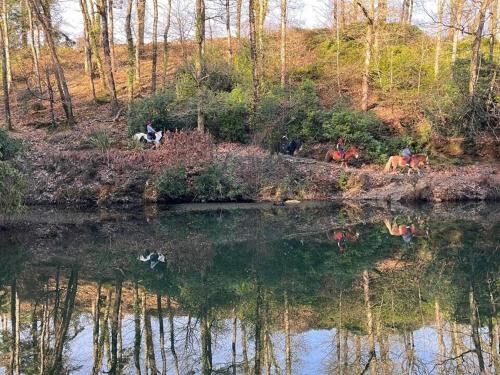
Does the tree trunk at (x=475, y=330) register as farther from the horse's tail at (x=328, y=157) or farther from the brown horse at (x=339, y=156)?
the horse's tail at (x=328, y=157)

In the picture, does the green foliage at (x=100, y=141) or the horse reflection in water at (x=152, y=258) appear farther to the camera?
the green foliage at (x=100, y=141)

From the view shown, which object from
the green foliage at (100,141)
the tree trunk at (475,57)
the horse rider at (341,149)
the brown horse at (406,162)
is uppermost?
the tree trunk at (475,57)

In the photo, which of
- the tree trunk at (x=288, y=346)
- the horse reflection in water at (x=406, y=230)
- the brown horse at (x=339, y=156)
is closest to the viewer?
the tree trunk at (x=288, y=346)

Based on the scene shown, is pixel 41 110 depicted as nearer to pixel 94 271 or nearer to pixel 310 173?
pixel 310 173

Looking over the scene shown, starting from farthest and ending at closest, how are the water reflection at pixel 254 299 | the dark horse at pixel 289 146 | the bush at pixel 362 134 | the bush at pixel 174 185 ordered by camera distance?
the bush at pixel 362 134 < the dark horse at pixel 289 146 < the bush at pixel 174 185 < the water reflection at pixel 254 299

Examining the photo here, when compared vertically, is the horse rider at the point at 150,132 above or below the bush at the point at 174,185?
above

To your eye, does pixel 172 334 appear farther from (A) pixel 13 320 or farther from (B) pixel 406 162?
(B) pixel 406 162

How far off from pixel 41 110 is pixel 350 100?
18.4m

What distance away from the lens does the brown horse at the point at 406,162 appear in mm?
22219

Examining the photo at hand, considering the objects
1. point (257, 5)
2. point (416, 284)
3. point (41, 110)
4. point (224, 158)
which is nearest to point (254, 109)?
point (224, 158)

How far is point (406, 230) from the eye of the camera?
1509 centimetres

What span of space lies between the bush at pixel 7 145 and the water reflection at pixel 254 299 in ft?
8.14

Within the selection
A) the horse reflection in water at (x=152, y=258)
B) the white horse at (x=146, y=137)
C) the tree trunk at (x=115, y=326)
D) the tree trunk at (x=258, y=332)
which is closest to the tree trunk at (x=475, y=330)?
the tree trunk at (x=258, y=332)

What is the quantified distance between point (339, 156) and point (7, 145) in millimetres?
13403
